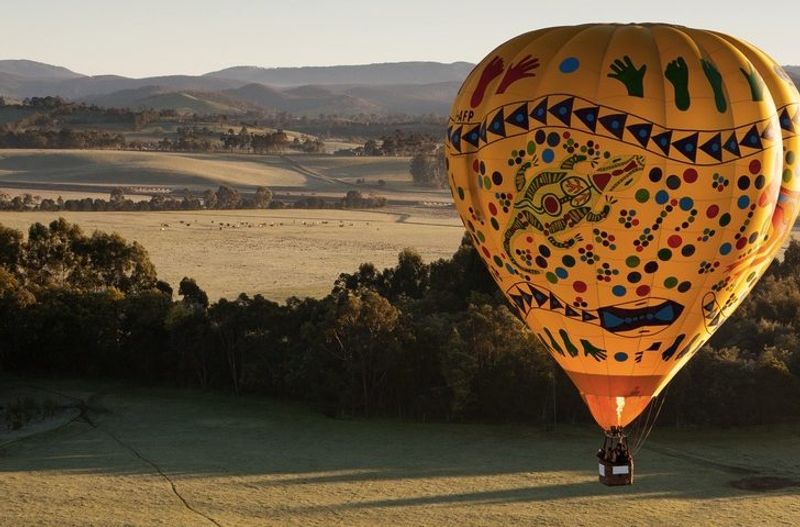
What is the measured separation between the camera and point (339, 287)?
163 ft

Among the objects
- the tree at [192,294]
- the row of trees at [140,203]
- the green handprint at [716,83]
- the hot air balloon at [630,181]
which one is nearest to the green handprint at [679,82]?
the hot air balloon at [630,181]

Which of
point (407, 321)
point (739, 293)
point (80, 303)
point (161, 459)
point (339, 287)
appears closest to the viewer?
point (739, 293)

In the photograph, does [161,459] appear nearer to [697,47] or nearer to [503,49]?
[503,49]

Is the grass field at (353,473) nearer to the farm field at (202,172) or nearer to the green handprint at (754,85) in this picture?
the green handprint at (754,85)

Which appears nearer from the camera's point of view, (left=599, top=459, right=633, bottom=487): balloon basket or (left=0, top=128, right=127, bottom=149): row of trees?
(left=599, top=459, right=633, bottom=487): balloon basket

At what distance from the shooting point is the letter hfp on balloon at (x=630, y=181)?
67.6 ft

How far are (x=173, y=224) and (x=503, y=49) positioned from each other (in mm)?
68473

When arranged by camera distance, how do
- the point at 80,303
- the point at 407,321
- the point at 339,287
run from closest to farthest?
the point at 407,321
the point at 80,303
the point at 339,287

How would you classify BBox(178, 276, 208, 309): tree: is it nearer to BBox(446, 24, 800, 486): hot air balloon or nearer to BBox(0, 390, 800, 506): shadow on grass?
BBox(0, 390, 800, 506): shadow on grass

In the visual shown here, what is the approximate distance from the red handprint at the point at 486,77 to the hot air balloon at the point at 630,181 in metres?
0.03

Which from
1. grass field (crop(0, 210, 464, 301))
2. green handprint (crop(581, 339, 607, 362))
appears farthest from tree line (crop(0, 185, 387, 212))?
green handprint (crop(581, 339, 607, 362))

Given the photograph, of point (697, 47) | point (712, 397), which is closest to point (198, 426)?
point (712, 397)

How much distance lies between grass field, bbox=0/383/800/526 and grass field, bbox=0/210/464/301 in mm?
19286

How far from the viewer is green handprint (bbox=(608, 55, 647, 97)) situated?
20562mm
